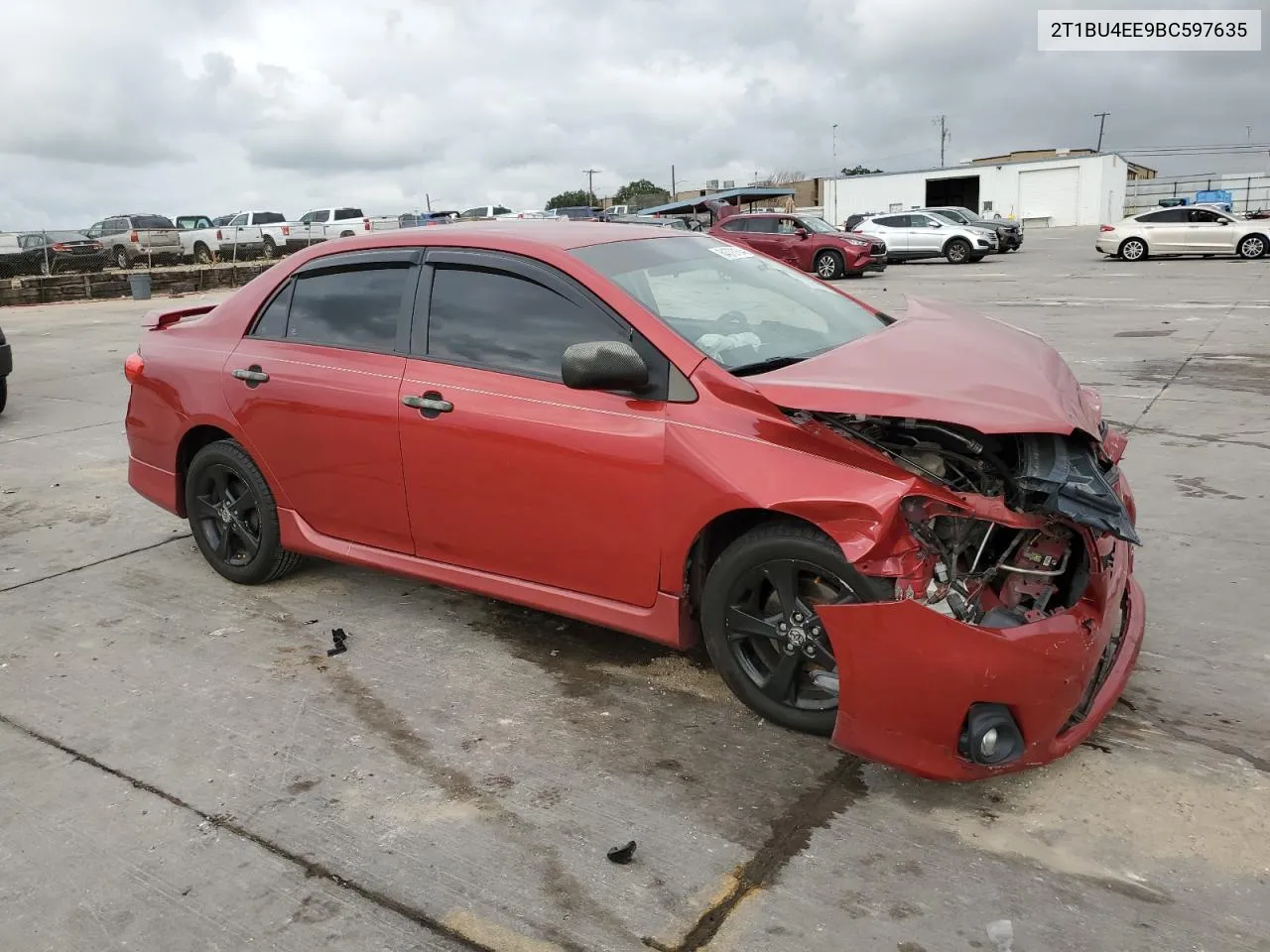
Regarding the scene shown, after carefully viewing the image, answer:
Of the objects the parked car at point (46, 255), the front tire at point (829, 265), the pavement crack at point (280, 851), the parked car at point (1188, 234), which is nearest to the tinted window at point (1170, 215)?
the parked car at point (1188, 234)

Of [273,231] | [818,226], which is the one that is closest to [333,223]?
[273,231]

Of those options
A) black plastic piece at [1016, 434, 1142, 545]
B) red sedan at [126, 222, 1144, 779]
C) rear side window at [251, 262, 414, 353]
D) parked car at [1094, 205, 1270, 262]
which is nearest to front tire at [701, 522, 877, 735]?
red sedan at [126, 222, 1144, 779]

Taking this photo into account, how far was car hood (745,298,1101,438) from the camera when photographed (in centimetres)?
275

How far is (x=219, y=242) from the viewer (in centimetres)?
3688

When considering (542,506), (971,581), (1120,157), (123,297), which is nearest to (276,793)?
(542,506)

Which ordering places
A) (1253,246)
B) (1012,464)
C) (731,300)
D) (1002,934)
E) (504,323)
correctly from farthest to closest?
(1253,246)
(731,300)
(504,323)
(1012,464)
(1002,934)

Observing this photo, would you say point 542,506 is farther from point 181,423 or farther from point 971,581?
point 181,423

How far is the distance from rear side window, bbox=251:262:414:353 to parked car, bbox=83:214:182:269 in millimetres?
30941

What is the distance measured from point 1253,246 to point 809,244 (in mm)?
10706

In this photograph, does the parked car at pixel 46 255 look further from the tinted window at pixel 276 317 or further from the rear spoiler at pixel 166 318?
the tinted window at pixel 276 317

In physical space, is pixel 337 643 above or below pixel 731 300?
below

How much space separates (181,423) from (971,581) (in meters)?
3.61

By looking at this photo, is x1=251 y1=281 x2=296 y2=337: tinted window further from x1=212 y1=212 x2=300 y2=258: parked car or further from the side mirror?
x1=212 y1=212 x2=300 y2=258: parked car

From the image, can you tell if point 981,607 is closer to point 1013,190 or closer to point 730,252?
point 730,252
